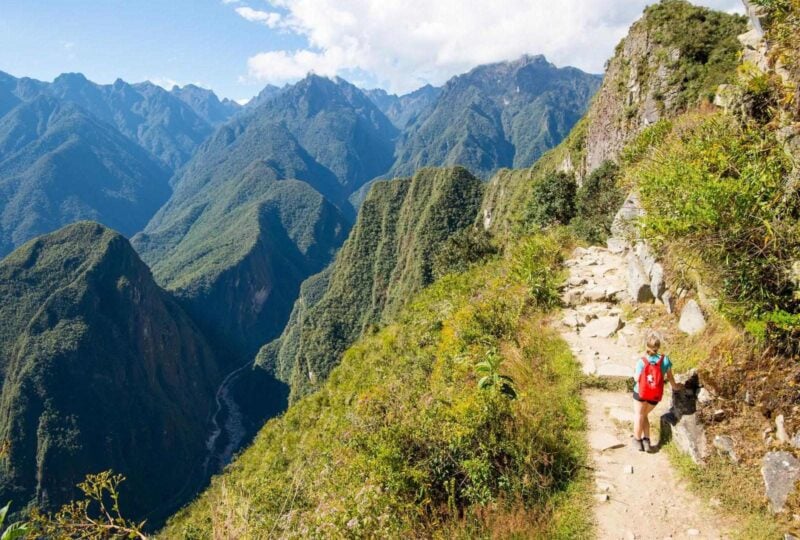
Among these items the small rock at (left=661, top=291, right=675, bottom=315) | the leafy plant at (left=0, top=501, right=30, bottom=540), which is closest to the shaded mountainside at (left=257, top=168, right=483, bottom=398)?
the small rock at (left=661, top=291, right=675, bottom=315)

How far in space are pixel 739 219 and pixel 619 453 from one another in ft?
11.4

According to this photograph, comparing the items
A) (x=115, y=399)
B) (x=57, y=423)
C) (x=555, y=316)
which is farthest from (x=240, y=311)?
(x=555, y=316)

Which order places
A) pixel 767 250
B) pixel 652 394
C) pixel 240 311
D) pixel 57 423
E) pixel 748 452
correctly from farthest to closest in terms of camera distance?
1. pixel 240 311
2. pixel 57 423
3. pixel 652 394
4. pixel 767 250
5. pixel 748 452

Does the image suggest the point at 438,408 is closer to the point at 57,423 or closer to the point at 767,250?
the point at 767,250

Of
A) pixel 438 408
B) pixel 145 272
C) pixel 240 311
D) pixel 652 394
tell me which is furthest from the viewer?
pixel 240 311

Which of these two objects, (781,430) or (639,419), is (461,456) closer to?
(639,419)

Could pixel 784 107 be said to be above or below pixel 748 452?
above

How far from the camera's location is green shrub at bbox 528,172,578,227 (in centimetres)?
2388

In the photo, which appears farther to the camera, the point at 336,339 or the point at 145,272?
the point at 145,272

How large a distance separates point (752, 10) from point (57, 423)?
105 metres

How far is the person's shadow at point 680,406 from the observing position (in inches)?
232

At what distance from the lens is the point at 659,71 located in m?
31.7

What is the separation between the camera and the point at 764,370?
5.12 metres

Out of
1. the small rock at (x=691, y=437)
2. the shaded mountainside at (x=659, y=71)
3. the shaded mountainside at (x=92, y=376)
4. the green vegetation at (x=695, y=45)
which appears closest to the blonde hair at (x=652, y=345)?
the small rock at (x=691, y=437)
